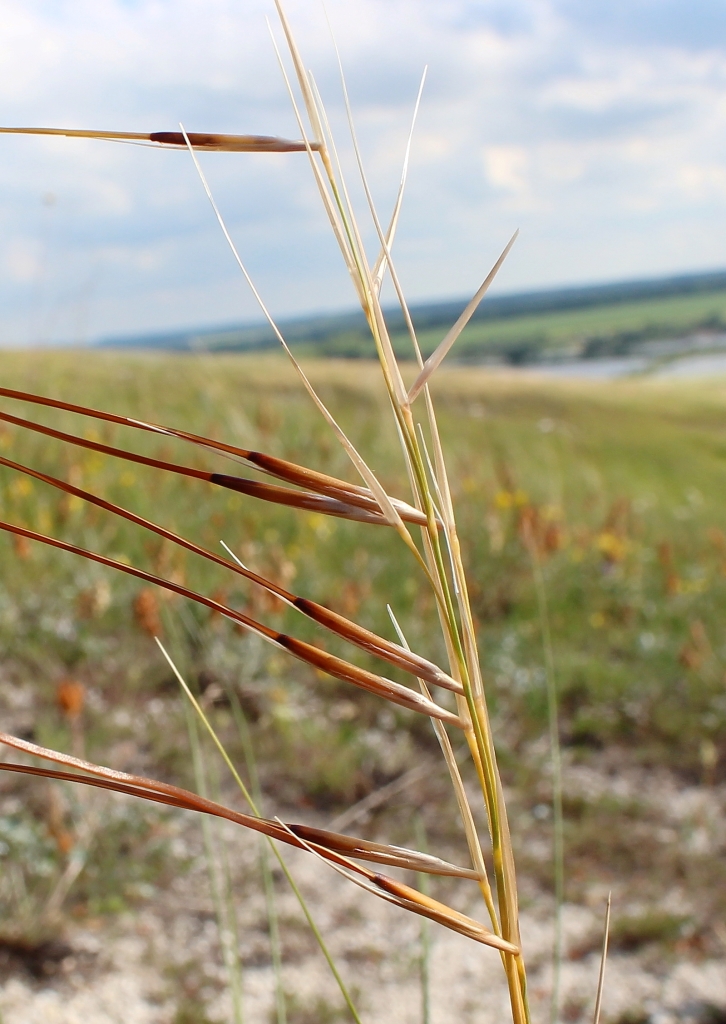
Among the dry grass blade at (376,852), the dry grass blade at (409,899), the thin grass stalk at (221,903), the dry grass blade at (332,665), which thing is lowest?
the thin grass stalk at (221,903)

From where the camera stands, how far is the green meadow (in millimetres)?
2730

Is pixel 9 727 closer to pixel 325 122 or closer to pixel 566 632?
pixel 566 632

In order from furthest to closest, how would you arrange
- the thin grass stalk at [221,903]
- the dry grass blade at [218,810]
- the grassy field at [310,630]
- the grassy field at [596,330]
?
the grassy field at [596,330]
the grassy field at [310,630]
the thin grass stalk at [221,903]
the dry grass blade at [218,810]

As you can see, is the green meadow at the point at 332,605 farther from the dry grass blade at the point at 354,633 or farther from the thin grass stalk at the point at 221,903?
the dry grass blade at the point at 354,633

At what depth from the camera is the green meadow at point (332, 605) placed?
273cm

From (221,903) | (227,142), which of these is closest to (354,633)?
(227,142)

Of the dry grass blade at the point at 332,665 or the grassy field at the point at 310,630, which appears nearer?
the dry grass blade at the point at 332,665

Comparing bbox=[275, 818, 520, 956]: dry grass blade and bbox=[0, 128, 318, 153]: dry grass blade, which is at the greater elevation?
bbox=[0, 128, 318, 153]: dry grass blade

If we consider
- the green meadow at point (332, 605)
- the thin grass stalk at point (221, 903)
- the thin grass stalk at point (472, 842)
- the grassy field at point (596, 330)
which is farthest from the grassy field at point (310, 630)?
the grassy field at point (596, 330)

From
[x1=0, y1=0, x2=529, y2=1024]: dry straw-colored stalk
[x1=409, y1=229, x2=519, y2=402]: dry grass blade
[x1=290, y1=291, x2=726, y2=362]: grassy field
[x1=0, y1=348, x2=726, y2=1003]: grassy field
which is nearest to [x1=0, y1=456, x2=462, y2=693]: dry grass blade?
[x1=0, y1=0, x2=529, y2=1024]: dry straw-colored stalk

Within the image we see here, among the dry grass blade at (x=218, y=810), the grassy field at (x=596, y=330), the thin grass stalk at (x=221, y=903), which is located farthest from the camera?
the grassy field at (x=596, y=330)

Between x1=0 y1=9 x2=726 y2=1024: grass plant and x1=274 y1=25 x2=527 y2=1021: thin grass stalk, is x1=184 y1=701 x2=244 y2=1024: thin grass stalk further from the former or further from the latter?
x1=274 y1=25 x2=527 y2=1021: thin grass stalk

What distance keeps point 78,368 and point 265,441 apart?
10.5 feet

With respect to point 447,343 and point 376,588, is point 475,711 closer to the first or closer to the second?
point 447,343
